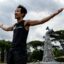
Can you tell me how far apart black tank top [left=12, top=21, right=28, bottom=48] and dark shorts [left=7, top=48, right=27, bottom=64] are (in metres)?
0.09

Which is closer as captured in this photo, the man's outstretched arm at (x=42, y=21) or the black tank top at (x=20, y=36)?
the man's outstretched arm at (x=42, y=21)

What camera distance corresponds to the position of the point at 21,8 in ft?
16.6

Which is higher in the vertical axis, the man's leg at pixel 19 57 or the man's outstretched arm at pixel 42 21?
the man's outstretched arm at pixel 42 21

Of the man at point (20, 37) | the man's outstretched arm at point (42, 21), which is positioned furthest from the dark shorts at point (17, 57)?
the man's outstretched arm at point (42, 21)

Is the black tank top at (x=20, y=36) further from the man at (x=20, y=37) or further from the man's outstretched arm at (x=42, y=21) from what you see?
the man's outstretched arm at (x=42, y=21)

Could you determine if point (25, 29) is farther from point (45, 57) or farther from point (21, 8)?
point (45, 57)

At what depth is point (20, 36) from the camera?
4910 mm

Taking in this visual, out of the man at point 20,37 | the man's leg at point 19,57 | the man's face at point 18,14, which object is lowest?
the man's leg at point 19,57

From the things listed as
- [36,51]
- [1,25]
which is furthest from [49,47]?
[36,51]

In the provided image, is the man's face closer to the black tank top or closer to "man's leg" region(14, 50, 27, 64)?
Result: the black tank top

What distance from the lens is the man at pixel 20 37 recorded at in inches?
190

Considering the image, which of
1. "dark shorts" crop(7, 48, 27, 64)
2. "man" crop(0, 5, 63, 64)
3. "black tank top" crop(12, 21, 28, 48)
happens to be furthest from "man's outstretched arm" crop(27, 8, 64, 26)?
"dark shorts" crop(7, 48, 27, 64)

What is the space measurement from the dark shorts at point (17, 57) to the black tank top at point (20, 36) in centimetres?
9

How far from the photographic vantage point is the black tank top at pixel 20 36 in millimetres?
4902
